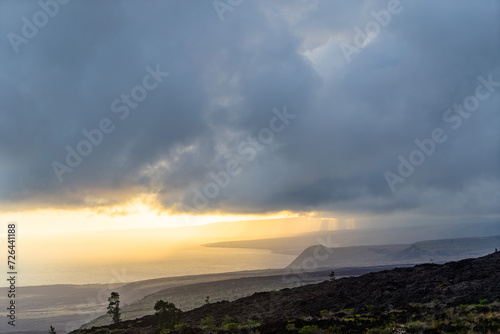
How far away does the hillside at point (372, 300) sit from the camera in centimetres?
3070

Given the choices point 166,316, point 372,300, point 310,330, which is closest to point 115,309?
point 166,316

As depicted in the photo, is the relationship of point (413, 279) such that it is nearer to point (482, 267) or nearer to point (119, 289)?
point (482, 267)

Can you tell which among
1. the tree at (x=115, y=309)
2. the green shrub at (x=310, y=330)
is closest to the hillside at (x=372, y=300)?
the green shrub at (x=310, y=330)

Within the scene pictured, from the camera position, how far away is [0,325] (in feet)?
267

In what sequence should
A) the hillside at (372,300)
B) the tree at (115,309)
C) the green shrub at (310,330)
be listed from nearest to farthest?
the green shrub at (310,330), the hillside at (372,300), the tree at (115,309)

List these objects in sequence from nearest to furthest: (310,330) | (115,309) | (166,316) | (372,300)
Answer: (310,330) < (166,316) < (372,300) < (115,309)

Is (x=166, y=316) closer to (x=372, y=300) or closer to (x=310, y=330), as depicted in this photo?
(x=310, y=330)

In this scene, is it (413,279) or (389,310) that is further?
(413,279)

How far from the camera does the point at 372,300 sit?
39844 millimetres

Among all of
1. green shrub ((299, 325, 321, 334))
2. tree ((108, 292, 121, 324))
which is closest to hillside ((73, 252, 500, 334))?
green shrub ((299, 325, 321, 334))

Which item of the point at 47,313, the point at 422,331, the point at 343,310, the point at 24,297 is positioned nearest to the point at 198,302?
the point at 47,313

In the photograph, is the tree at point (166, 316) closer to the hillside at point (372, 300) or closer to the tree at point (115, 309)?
the hillside at point (372, 300)

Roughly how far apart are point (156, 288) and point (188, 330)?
4160 inches

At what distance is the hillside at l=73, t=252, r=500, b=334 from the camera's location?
30.7 meters
